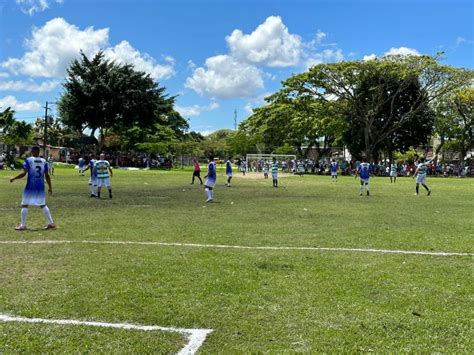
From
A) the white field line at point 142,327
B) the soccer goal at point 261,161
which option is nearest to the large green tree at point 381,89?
the soccer goal at point 261,161

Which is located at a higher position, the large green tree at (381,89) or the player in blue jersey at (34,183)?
the large green tree at (381,89)

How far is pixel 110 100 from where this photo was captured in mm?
65625

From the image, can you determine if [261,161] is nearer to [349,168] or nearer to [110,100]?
[349,168]

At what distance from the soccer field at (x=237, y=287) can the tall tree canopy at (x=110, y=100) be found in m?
56.4

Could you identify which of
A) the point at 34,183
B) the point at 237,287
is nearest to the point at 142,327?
the point at 237,287

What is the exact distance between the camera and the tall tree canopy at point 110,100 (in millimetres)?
65375

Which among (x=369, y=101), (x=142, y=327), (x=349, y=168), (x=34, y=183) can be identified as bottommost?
(x=142, y=327)

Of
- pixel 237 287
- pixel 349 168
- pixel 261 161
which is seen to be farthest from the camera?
pixel 261 161

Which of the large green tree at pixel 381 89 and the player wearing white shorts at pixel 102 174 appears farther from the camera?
the large green tree at pixel 381 89

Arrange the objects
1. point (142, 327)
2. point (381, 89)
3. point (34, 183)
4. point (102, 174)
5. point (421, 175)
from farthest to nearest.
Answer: point (381, 89), point (421, 175), point (102, 174), point (34, 183), point (142, 327)

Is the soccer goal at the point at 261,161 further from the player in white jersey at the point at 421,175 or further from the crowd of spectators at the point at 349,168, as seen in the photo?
the player in white jersey at the point at 421,175

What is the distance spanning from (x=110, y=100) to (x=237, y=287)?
62895 millimetres

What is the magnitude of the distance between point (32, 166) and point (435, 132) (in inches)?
2457

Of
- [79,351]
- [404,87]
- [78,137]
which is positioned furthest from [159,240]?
[78,137]
